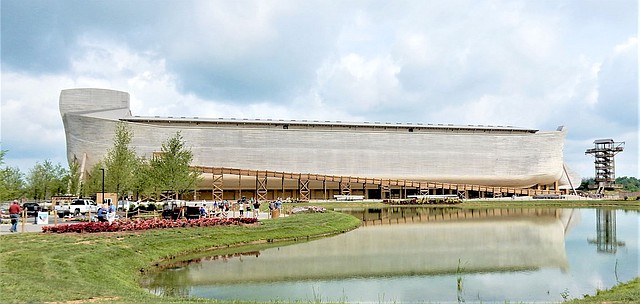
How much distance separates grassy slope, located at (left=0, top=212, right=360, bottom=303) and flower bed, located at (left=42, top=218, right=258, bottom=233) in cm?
101

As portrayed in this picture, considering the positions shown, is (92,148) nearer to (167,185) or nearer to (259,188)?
(259,188)

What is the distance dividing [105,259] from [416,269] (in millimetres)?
12594

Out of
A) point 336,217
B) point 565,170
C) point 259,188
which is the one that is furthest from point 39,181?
point 565,170

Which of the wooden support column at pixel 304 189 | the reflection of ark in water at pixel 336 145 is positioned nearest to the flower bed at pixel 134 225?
the wooden support column at pixel 304 189

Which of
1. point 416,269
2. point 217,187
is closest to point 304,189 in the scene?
point 217,187

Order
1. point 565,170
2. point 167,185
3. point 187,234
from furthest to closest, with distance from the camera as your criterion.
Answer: point 565,170
point 167,185
point 187,234

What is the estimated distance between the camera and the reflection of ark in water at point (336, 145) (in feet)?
298

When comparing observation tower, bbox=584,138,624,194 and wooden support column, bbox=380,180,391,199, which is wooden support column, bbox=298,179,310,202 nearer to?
wooden support column, bbox=380,180,391,199

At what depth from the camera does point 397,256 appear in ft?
80.0

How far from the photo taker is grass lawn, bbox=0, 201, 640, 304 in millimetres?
13531

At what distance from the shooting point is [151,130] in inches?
3588

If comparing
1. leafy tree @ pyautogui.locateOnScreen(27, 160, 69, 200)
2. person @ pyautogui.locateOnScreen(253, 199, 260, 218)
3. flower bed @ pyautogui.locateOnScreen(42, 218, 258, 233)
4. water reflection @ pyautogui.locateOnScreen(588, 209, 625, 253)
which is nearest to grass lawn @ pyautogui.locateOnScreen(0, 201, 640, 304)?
flower bed @ pyautogui.locateOnScreen(42, 218, 258, 233)

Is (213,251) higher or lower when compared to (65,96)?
lower

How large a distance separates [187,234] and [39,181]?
57.3 metres
